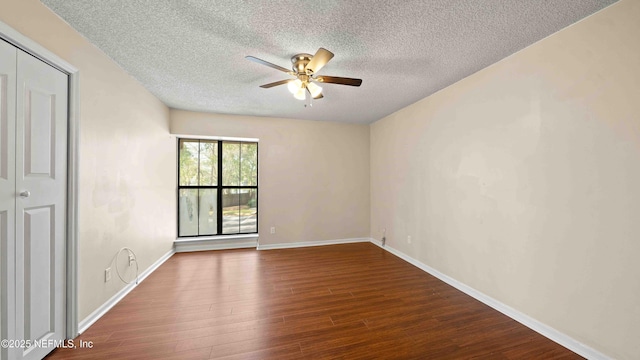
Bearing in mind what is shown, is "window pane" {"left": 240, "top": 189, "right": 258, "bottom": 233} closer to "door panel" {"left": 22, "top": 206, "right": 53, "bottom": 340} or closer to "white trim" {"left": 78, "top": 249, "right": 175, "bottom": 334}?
"white trim" {"left": 78, "top": 249, "right": 175, "bottom": 334}

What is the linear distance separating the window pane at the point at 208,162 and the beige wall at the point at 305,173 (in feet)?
1.17

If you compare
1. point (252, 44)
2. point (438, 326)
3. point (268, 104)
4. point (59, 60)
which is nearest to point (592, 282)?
point (438, 326)

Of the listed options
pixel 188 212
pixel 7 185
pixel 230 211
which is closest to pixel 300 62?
pixel 7 185

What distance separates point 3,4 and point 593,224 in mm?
4005

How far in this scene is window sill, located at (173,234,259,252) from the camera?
3904mm

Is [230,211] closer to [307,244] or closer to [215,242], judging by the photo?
[215,242]

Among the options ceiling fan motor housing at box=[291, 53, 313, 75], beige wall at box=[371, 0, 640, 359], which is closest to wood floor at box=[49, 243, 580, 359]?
beige wall at box=[371, 0, 640, 359]

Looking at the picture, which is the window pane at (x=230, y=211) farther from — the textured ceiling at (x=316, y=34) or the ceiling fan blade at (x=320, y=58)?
the ceiling fan blade at (x=320, y=58)

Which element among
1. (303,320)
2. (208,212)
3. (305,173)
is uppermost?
(305,173)

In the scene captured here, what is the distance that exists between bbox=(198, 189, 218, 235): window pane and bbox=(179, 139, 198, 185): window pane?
298 mm

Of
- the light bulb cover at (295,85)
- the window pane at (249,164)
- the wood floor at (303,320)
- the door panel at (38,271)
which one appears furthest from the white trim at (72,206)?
the window pane at (249,164)

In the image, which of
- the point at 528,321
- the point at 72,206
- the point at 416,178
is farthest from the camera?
the point at 416,178

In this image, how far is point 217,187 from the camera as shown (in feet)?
14.0

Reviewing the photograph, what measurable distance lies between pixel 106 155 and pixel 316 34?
2249mm
